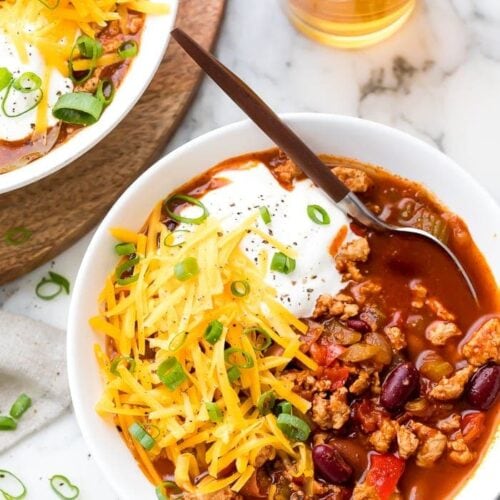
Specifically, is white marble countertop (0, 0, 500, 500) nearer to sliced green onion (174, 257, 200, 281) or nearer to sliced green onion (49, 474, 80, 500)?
sliced green onion (49, 474, 80, 500)

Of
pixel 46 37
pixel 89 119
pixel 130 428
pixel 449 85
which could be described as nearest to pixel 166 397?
pixel 130 428

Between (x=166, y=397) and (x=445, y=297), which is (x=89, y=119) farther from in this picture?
(x=445, y=297)

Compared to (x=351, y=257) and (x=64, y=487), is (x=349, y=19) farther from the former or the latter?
(x=64, y=487)

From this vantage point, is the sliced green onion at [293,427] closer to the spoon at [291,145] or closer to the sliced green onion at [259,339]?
the sliced green onion at [259,339]

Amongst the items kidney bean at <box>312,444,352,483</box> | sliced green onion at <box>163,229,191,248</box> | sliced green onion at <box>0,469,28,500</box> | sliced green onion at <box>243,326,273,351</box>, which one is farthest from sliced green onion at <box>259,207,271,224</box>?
sliced green onion at <box>0,469,28,500</box>

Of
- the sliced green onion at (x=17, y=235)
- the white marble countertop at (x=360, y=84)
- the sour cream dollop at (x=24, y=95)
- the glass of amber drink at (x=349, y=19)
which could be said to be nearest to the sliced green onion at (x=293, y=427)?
the white marble countertop at (x=360, y=84)

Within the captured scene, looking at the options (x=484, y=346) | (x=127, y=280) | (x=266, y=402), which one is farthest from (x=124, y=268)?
(x=484, y=346)
